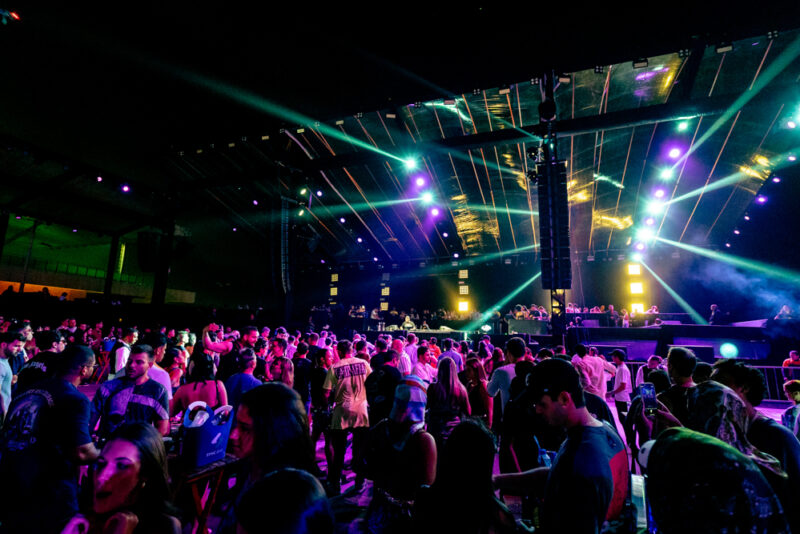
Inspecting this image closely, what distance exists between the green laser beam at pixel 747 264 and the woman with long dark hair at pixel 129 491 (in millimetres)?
18965

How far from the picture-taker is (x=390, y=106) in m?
8.61

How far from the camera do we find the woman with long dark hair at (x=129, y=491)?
1271 mm

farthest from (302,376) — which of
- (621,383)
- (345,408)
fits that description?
(621,383)

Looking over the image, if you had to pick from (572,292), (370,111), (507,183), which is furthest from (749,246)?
(370,111)

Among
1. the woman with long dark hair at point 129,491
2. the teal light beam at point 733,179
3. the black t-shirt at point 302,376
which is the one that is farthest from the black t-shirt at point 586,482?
the teal light beam at point 733,179

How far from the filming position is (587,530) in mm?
1166

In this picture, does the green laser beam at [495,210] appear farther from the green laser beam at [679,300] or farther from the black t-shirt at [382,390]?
the black t-shirt at [382,390]

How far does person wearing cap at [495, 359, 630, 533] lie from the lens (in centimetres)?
122

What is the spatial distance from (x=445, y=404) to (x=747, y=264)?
1789 centimetres

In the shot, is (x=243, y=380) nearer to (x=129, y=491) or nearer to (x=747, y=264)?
(x=129, y=491)

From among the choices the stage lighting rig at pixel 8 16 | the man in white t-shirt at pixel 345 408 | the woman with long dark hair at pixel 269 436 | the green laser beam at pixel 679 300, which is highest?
the stage lighting rig at pixel 8 16

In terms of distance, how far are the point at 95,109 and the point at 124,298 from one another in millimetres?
14403

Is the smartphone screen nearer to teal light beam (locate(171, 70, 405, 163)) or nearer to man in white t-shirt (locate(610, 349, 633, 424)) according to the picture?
man in white t-shirt (locate(610, 349, 633, 424))

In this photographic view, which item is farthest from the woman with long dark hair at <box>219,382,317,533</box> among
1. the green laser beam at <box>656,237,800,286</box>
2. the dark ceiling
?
the green laser beam at <box>656,237,800,286</box>
